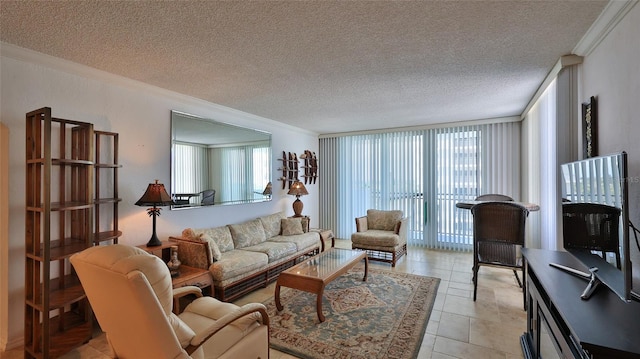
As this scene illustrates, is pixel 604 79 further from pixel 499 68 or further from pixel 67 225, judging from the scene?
pixel 67 225

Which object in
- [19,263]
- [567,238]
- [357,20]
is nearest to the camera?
[567,238]

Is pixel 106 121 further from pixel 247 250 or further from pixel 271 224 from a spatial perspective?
pixel 271 224

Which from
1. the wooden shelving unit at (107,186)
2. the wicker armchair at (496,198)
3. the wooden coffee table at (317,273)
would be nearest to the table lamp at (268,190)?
the wooden coffee table at (317,273)

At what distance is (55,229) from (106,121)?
3.76ft

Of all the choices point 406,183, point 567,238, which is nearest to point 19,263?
point 567,238

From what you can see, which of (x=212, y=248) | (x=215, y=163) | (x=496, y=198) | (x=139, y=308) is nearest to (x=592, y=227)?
(x=139, y=308)

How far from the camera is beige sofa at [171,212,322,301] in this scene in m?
3.14

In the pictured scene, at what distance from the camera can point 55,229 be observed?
261cm

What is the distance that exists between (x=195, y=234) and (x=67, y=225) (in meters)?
1.15

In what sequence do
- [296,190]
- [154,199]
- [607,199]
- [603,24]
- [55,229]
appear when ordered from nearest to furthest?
1. [607,199]
2. [603,24]
3. [55,229]
4. [154,199]
5. [296,190]

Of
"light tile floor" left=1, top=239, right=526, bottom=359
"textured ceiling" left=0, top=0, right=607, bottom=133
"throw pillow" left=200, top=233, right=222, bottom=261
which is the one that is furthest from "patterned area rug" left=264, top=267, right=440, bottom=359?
"textured ceiling" left=0, top=0, right=607, bottom=133

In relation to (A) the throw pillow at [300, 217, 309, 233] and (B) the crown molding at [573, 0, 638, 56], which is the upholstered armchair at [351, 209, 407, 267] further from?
(B) the crown molding at [573, 0, 638, 56]

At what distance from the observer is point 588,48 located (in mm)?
2281

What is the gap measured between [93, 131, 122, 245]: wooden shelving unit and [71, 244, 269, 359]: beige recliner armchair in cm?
150
